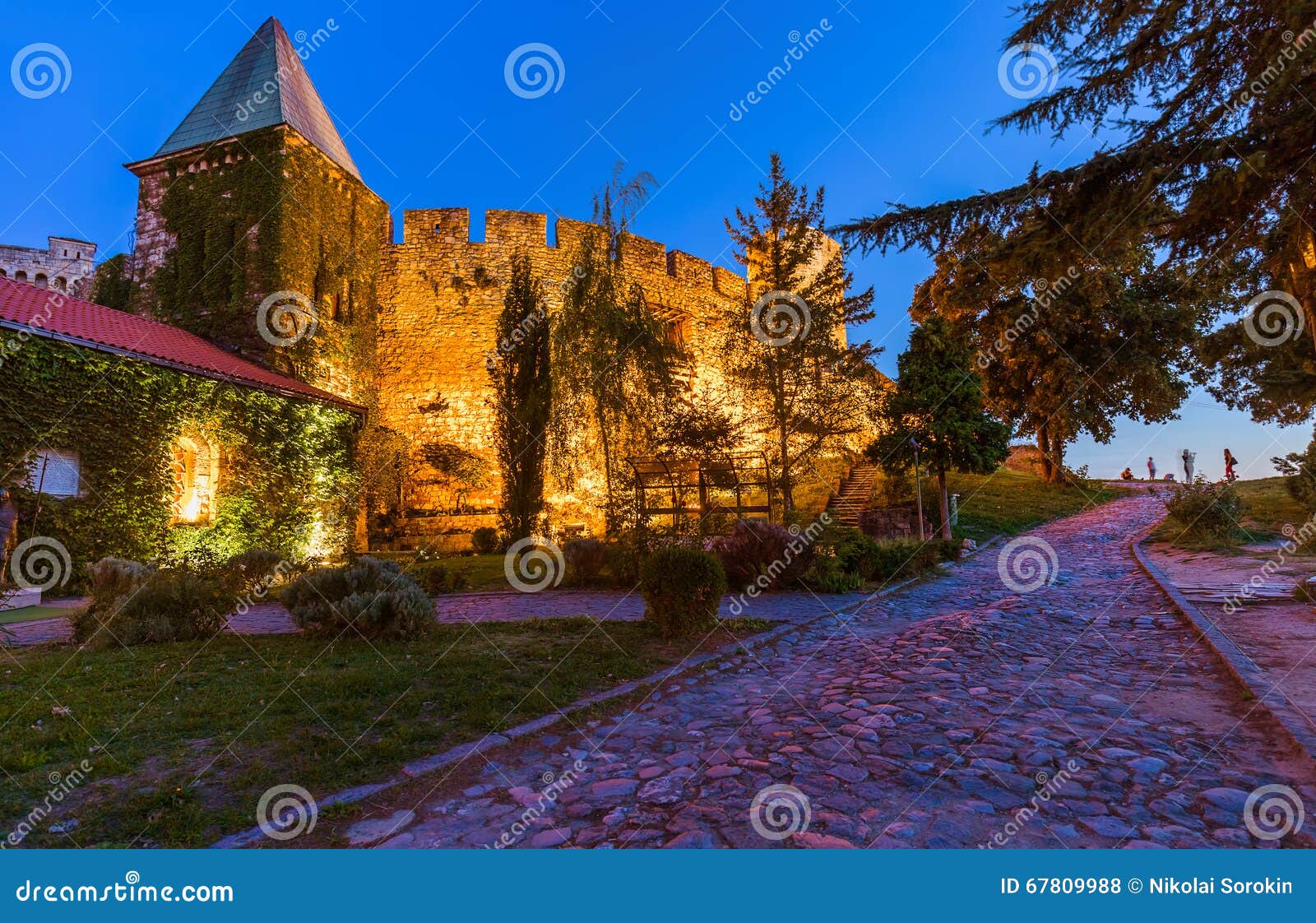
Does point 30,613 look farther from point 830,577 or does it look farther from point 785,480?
point 785,480

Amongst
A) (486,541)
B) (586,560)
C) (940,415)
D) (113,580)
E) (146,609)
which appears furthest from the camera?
(486,541)

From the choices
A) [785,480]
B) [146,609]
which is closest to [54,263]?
[146,609]

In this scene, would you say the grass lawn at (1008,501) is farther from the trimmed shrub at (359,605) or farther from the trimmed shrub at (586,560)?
the trimmed shrub at (359,605)

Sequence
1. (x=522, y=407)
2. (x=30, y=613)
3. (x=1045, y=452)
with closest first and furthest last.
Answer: (x=30, y=613), (x=522, y=407), (x=1045, y=452)

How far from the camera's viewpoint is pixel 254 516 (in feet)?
43.9

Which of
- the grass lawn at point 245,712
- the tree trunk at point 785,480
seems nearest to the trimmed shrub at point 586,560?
the tree trunk at point 785,480

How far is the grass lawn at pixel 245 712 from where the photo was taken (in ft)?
9.75

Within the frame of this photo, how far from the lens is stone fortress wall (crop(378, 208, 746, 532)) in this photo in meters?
20.0

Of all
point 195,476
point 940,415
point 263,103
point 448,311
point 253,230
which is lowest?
point 195,476

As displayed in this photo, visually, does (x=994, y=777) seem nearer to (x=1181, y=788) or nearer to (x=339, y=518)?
(x=1181, y=788)

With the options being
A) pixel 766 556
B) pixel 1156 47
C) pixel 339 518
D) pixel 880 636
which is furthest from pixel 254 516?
pixel 1156 47

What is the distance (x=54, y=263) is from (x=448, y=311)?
71.6ft

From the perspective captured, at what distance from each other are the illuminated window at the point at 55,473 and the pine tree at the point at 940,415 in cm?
1659

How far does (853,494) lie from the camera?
71.4ft
